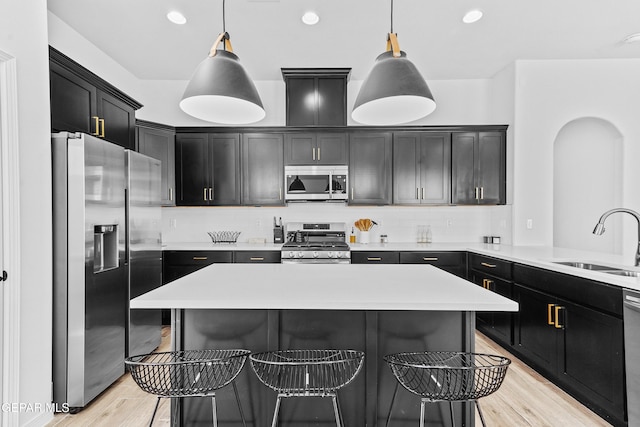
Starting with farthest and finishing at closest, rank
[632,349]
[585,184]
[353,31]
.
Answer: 1. [585,184]
2. [353,31]
3. [632,349]

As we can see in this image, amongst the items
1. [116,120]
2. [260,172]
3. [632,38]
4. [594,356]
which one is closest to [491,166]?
[632,38]

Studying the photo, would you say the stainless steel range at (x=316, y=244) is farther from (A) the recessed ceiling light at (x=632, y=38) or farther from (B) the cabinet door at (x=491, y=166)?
(A) the recessed ceiling light at (x=632, y=38)

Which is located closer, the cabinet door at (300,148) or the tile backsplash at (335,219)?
the cabinet door at (300,148)

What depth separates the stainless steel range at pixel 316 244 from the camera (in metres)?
4.10

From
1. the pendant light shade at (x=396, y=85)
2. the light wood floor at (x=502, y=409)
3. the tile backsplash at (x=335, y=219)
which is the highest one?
the pendant light shade at (x=396, y=85)

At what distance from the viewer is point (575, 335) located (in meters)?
2.48

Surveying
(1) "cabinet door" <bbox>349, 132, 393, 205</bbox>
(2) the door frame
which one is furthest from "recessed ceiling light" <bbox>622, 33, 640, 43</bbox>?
(2) the door frame

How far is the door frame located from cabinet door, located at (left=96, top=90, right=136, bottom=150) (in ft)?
2.98

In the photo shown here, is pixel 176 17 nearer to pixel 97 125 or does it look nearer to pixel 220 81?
pixel 97 125

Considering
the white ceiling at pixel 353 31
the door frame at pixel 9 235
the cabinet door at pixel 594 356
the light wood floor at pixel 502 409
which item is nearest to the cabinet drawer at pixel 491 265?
the cabinet door at pixel 594 356

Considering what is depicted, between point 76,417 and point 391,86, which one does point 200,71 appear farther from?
point 76,417

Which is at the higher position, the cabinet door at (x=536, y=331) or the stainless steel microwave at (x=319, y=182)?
the stainless steel microwave at (x=319, y=182)

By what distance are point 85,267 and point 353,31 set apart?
3.06 metres

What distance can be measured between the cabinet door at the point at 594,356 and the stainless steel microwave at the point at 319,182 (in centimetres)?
255
